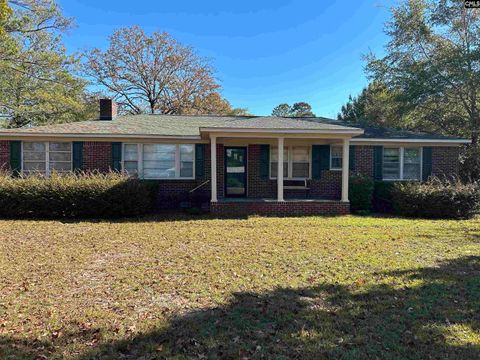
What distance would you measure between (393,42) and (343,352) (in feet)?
67.8

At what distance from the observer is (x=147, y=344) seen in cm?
321

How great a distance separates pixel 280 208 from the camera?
11.8m

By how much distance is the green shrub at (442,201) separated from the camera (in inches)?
451

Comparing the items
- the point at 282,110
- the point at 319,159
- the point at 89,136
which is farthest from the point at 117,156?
the point at 282,110

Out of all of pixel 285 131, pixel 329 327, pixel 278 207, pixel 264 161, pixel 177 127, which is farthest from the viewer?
pixel 177 127

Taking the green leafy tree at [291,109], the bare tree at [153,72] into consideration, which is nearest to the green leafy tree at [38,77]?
the bare tree at [153,72]

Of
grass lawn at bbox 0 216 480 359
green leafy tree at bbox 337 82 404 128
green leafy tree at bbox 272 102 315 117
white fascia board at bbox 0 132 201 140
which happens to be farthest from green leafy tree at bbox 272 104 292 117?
grass lawn at bbox 0 216 480 359

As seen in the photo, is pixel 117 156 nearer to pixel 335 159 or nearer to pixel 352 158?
pixel 335 159

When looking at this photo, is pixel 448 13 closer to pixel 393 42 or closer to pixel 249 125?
pixel 393 42

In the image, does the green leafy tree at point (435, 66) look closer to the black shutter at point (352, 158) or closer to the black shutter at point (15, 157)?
the black shutter at point (352, 158)

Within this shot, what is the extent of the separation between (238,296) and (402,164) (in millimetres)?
12088

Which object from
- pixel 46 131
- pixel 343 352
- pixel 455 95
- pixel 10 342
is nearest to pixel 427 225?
pixel 343 352

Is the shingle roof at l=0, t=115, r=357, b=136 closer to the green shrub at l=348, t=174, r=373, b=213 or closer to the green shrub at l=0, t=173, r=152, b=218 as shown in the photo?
the green shrub at l=348, t=174, r=373, b=213

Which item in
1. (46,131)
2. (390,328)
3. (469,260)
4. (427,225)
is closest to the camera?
(390,328)
